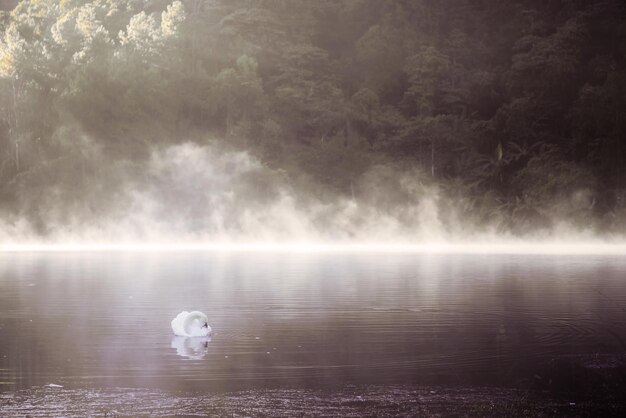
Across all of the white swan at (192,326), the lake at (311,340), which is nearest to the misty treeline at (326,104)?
the lake at (311,340)

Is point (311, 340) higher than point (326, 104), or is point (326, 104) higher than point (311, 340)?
point (326, 104)

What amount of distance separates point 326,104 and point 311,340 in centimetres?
5899

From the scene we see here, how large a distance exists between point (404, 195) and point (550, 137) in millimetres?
11431

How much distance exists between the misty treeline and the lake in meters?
39.6

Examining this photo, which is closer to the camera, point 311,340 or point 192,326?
point 311,340

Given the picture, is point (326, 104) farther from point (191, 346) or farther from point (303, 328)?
point (191, 346)

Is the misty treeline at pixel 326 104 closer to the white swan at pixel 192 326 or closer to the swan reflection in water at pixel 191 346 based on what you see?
the white swan at pixel 192 326

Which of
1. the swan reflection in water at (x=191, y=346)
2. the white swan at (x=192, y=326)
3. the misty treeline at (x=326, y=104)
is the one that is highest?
the misty treeline at (x=326, y=104)

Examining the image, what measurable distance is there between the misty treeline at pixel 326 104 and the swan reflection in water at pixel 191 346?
50268 millimetres

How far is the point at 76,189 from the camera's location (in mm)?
63844

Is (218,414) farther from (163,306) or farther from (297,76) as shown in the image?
(297,76)

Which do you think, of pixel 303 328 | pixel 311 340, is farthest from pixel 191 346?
pixel 303 328

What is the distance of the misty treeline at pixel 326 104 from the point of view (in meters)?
65.2

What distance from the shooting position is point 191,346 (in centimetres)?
1402
